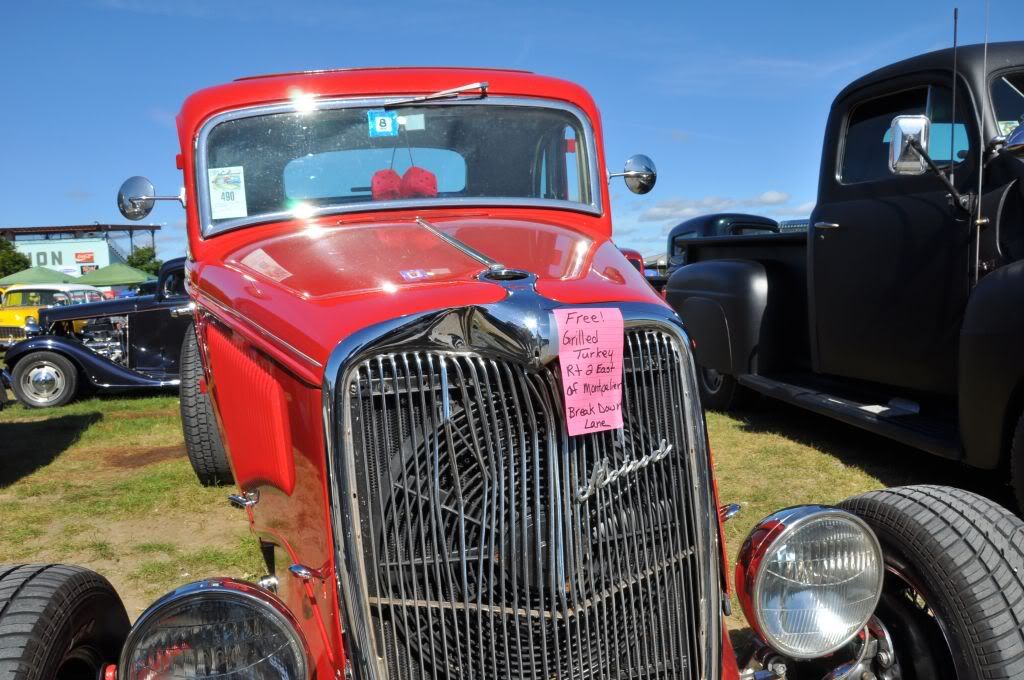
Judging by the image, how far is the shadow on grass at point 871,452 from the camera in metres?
4.57

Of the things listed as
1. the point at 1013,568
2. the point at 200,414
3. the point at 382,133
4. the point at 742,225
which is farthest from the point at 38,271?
the point at 1013,568

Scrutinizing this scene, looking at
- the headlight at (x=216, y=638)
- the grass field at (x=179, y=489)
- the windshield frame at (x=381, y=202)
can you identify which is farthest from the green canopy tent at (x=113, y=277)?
the headlight at (x=216, y=638)

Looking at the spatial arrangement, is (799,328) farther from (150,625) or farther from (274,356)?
(150,625)

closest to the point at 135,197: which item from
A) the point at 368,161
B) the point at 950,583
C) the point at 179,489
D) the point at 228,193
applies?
the point at 228,193

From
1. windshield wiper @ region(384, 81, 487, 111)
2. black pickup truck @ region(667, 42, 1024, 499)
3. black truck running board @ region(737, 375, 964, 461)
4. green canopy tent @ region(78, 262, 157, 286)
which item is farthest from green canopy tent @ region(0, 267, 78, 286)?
windshield wiper @ region(384, 81, 487, 111)

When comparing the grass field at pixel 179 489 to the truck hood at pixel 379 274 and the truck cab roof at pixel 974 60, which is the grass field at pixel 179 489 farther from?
the truck cab roof at pixel 974 60

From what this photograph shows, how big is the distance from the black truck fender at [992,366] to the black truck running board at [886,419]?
0.45 ft

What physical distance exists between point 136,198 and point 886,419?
375cm

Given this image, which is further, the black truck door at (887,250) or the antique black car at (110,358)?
the antique black car at (110,358)

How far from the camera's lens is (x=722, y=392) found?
6.46 metres

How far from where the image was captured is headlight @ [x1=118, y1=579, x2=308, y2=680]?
1.57 metres

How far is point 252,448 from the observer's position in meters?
2.40

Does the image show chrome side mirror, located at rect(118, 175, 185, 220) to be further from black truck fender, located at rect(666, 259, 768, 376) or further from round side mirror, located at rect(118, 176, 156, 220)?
black truck fender, located at rect(666, 259, 768, 376)

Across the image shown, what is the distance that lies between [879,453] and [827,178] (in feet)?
5.81
